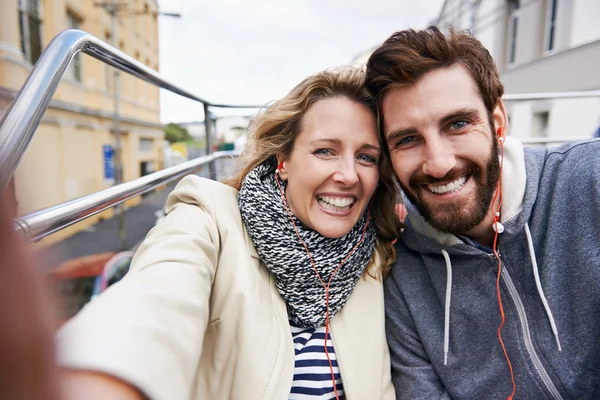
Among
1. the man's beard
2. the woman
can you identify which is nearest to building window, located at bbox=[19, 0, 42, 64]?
the woman

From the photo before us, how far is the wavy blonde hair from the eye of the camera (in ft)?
6.01

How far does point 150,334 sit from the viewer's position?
2.62 ft

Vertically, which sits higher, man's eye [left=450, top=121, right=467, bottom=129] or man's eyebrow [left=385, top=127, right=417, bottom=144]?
man's eye [left=450, top=121, right=467, bottom=129]

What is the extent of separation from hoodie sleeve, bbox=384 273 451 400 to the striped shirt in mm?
281

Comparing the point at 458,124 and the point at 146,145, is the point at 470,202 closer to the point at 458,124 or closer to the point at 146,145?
the point at 458,124

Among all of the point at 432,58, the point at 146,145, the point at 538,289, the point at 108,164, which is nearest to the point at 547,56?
the point at 432,58

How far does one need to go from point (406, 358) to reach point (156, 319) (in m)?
1.15

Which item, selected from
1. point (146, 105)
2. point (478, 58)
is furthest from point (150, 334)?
point (146, 105)

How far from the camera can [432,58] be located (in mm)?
1602

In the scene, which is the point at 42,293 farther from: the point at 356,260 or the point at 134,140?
the point at 134,140

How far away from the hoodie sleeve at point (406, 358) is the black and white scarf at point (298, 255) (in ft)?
0.69

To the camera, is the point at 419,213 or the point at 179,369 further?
the point at 419,213

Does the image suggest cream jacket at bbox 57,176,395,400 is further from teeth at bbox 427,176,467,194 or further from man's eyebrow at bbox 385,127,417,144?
man's eyebrow at bbox 385,127,417,144

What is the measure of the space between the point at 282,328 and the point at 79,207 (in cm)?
82
